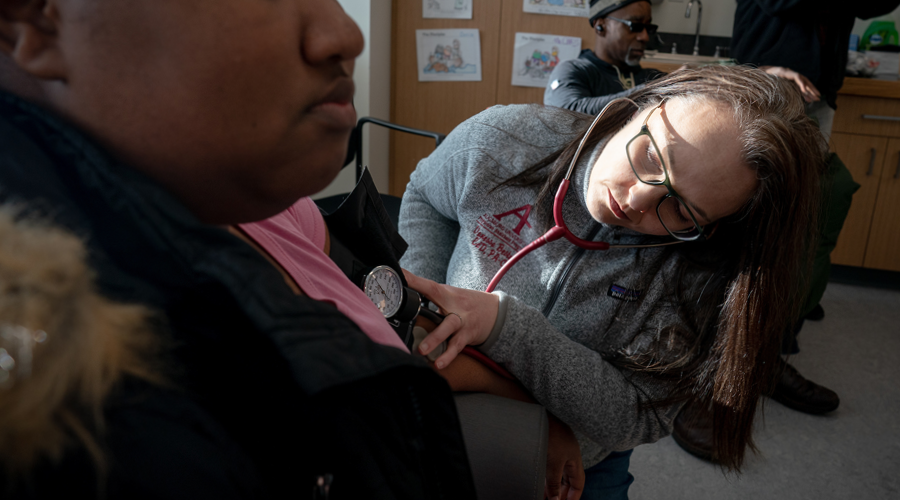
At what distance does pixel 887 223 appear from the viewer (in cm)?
309

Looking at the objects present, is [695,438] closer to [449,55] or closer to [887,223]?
[887,223]

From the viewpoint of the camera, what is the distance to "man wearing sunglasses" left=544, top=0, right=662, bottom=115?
7.50 ft

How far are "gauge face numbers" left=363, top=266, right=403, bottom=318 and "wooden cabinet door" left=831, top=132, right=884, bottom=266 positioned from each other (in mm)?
3088

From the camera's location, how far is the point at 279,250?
57 centimetres

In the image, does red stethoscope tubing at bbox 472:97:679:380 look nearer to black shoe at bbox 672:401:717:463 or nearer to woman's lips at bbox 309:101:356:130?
woman's lips at bbox 309:101:356:130

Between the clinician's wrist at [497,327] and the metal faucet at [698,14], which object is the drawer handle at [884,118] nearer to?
the metal faucet at [698,14]

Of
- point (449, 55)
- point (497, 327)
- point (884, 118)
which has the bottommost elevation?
point (497, 327)

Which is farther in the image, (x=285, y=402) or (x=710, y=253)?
(x=710, y=253)

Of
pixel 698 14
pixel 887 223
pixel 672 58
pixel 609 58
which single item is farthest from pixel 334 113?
pixel 698 14

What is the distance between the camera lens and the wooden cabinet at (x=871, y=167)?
2.94m

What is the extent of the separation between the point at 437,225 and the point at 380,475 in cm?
95

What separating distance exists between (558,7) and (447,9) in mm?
690

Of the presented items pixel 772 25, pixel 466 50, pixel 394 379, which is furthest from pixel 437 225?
pixel 466 50

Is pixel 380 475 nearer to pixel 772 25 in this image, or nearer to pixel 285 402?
pixel 285 402
